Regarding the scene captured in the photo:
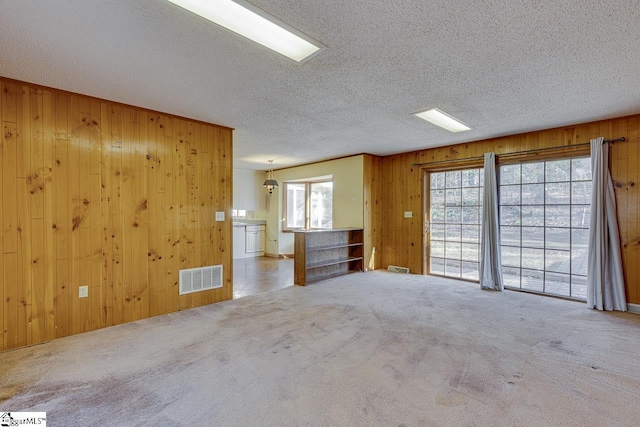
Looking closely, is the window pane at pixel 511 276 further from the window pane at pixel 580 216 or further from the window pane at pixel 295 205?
the window pane at pixel 295 205

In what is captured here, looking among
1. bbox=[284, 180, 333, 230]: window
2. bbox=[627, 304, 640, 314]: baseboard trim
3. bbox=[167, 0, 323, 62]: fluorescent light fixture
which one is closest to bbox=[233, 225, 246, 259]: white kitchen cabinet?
bbox=[284, 180, 333, 230]: window

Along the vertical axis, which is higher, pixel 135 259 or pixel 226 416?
pixel 135 259

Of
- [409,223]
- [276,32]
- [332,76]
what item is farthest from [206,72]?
[409,223]

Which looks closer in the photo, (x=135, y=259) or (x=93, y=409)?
(x=93, y=409)

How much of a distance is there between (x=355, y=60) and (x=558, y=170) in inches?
157

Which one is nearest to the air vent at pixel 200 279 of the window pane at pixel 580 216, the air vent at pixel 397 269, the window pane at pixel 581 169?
the air vent at pixel 397 269

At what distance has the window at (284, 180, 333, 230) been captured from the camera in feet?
26.1

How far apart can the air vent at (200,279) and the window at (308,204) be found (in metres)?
4.06

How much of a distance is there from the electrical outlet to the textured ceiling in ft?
6.74

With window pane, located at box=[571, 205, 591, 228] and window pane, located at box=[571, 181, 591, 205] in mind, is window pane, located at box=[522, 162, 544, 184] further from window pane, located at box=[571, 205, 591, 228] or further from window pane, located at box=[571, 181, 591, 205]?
window pane, located at box=[571, 205, 591, 228]

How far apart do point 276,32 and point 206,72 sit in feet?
2.83

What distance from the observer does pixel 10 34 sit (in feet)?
6.71

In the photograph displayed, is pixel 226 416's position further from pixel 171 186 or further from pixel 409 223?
pixel 409 223

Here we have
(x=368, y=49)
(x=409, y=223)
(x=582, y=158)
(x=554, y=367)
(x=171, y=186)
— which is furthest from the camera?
(x=409, y=223)
